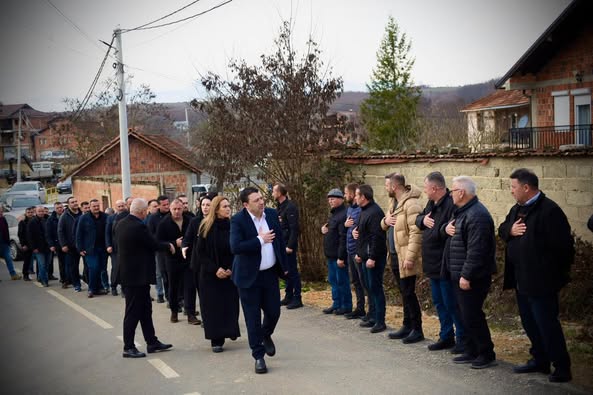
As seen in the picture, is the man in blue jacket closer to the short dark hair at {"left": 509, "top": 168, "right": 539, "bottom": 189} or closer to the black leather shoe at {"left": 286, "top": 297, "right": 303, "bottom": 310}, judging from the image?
the black leather shoe at {"left": 286, "top": 297, "right": 303, "bottom": 310}

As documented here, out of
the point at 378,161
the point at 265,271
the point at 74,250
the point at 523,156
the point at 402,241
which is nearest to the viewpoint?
the point at 265,271

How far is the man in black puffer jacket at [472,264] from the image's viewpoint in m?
7.92

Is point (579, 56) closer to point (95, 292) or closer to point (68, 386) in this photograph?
point (95, 292)

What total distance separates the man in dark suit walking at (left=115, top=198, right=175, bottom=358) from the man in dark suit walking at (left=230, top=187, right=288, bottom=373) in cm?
154

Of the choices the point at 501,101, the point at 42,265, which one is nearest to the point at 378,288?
the point at 42,265

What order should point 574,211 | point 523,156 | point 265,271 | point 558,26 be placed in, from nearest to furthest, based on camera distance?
1. point 265,271
2. point 574,211
3. point 523,156
4. point 558,26

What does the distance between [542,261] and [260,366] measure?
344cm

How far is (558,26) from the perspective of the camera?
67.9 feet

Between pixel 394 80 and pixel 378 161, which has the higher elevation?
pixel 394 80

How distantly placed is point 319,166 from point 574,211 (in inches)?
232

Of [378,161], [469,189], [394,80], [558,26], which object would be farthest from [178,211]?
[394,80]

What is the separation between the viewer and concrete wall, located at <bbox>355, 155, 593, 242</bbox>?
11039 millimetres

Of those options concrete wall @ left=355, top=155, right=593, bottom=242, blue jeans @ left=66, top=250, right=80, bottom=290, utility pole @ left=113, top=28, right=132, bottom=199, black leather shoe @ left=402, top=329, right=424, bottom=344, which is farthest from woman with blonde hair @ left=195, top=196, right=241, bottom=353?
utility pole @ left=113, top=28, right=132, bottom=199

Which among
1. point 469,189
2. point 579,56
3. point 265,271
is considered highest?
point 579,56
